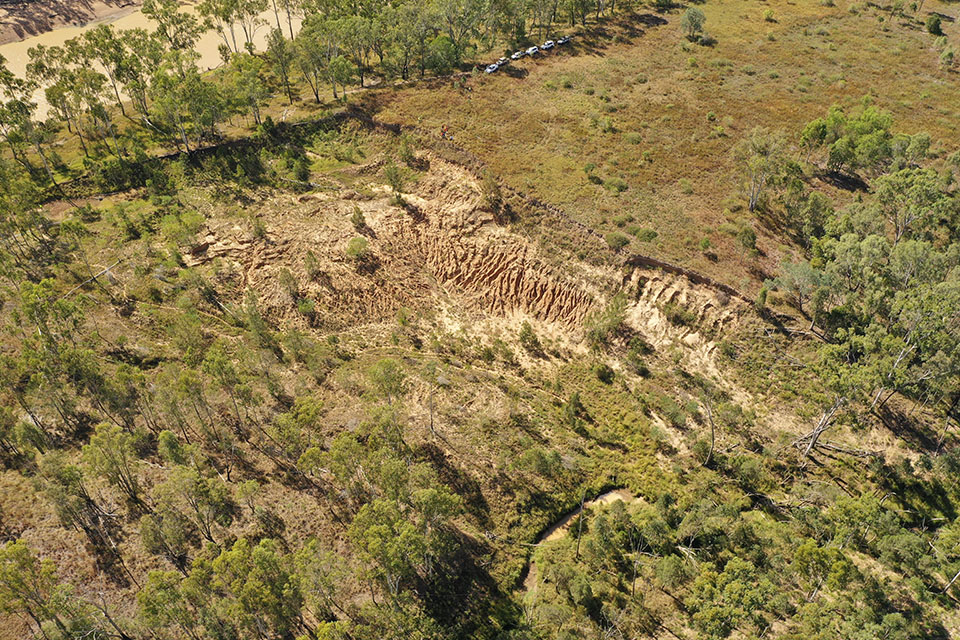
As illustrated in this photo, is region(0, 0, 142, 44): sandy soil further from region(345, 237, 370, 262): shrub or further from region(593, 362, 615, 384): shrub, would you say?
region(593, 362, 615, 384): shrub

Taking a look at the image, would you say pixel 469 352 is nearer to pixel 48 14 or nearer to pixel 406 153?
pixel 406 153

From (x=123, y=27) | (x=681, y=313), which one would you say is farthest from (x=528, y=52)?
(x=123, y=27)

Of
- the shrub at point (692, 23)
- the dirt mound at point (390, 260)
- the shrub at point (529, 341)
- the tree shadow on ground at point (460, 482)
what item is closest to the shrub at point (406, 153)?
the dirt mound at point (390, 260)

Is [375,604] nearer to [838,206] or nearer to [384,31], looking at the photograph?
[838,206]

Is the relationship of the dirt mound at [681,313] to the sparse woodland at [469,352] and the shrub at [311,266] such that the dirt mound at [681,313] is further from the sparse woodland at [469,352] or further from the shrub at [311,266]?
the shrub at [311,266]

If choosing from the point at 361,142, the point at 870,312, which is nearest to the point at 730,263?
the point at 870,312

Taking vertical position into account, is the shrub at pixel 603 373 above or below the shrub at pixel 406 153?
below
